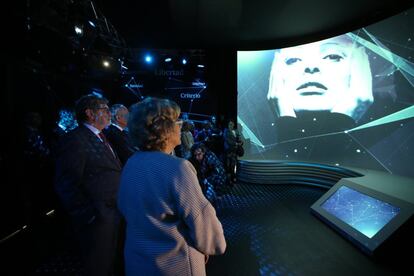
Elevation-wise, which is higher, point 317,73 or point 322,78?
point 317,73

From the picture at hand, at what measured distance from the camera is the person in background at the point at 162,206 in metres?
0.86

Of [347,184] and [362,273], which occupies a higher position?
[347,184]

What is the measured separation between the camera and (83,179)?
161 cm

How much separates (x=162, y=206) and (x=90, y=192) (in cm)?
99

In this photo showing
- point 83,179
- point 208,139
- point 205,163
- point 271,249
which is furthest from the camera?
point 208,139

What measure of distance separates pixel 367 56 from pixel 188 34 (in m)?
4.13

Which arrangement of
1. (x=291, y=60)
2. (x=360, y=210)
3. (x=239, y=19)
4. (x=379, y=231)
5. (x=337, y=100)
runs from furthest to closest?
(x=291, y=60) → (x=337, y=100) → (x=239, y=19) → (x=360, y=210) → (x=379, y=231)

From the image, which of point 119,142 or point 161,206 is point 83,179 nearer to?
point 119,142

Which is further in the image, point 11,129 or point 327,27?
point 327,27

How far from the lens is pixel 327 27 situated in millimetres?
5566

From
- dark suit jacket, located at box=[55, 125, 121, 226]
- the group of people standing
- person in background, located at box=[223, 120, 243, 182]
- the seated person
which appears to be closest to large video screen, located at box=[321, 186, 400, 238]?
the seated person

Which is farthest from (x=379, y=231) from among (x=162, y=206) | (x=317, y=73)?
(x=317, y=73)

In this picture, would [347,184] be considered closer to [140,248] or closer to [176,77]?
[140,248]

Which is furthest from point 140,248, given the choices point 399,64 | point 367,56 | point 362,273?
point 367,56
